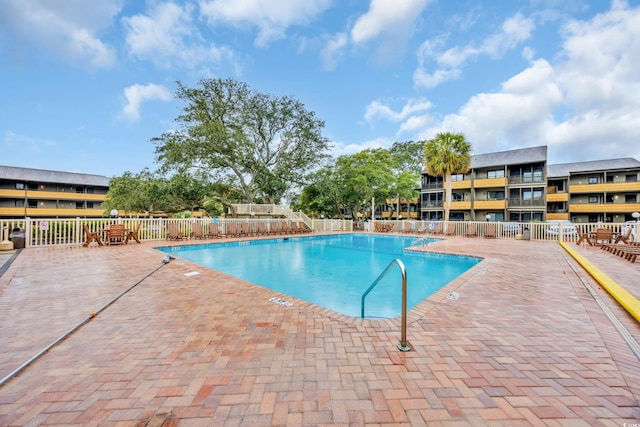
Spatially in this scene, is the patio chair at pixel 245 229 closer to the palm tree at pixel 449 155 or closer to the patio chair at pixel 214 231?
the patio chair at pixel 214 231

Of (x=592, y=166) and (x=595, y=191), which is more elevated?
(x=592, y=166)

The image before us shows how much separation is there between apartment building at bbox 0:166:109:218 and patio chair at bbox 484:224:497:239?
4515 cm

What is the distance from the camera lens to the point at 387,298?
5.52m

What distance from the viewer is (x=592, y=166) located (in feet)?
83.5

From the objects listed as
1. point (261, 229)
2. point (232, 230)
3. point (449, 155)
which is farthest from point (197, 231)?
point (449, 155)

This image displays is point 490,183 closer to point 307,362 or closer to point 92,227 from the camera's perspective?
point 307,362

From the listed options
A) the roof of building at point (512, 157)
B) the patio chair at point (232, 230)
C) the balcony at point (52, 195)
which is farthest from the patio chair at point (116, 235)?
the balcony at point (52, 195)

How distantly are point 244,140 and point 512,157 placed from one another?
82.7 feet

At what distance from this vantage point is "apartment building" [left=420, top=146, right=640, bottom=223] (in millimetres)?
23263

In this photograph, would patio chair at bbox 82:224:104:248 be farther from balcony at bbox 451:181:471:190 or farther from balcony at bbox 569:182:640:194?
balcony at bbox 569:182:640:194

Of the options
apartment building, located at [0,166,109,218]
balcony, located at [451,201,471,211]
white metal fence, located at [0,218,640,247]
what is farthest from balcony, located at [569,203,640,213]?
apartment building, located at [0,166,109,218]

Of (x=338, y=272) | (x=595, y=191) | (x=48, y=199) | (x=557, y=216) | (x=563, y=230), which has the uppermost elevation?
(x=595, y=191)

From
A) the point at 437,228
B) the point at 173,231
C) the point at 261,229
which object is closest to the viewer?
the point at 173,231

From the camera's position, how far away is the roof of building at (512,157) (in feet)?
76.3
